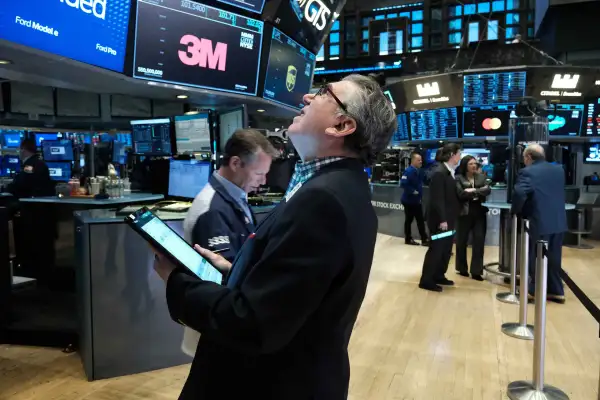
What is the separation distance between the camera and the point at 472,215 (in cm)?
656

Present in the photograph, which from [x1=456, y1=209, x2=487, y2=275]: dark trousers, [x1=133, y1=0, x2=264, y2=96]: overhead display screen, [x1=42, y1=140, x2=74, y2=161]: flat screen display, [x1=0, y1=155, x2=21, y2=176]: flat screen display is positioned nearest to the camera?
[x1=133, y1=0, x2=264, y2=96]: overhead display screen

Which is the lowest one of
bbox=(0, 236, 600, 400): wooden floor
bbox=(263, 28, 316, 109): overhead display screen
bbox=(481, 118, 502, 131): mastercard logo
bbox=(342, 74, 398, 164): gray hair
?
bbox=(0, 236, 600, 400): wooden floor

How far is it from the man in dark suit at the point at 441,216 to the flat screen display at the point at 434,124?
2.96m

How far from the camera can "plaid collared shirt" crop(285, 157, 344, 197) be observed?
3.79ft

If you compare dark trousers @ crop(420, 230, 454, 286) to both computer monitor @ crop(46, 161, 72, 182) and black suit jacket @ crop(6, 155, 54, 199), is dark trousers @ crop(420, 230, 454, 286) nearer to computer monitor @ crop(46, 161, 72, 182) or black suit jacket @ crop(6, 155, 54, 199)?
black suit jacket @ crop(6, 155, 54, 199)

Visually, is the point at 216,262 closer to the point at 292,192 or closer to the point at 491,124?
the point at 292,192

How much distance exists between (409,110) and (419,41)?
9922 millimetres

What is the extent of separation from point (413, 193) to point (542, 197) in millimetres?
3363

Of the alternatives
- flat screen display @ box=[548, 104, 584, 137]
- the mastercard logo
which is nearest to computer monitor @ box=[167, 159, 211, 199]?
the mastercard logo

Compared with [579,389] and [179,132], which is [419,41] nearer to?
[179,132]

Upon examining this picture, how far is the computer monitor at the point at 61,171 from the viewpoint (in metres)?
8.93

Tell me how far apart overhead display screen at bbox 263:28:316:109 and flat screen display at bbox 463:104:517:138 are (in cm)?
394

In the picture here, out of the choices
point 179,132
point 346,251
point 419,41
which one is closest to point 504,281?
point 179,132

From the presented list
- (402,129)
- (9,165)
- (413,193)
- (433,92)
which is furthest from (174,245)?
(9,165)
